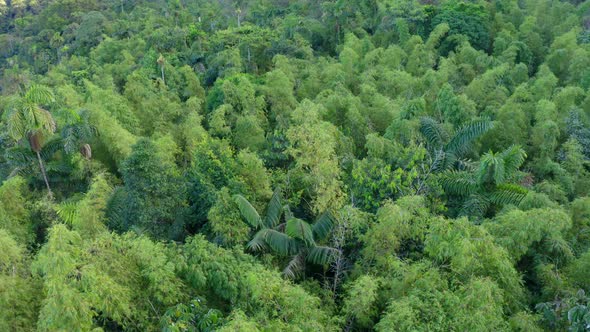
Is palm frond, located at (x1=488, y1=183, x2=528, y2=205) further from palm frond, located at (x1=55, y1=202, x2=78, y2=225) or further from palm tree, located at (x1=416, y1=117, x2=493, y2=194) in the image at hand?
palm frond, located at (x1=55, y1=202, x2=78, y2=225)

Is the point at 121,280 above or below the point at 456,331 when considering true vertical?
above

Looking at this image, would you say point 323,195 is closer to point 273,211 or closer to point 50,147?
point 273,211

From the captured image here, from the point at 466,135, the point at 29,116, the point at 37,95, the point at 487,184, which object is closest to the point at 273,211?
the point at 487,184

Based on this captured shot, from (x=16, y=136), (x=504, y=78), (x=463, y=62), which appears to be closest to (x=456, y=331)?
(x=16, y=136)

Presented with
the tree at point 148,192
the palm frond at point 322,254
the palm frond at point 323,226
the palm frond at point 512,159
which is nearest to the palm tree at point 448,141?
the palm frond at point 512,159

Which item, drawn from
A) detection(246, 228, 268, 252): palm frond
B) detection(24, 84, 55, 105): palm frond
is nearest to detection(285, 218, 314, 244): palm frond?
detection(246, 228, 268, 252): palm frond

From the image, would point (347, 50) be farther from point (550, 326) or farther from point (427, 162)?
point (550, 326)
